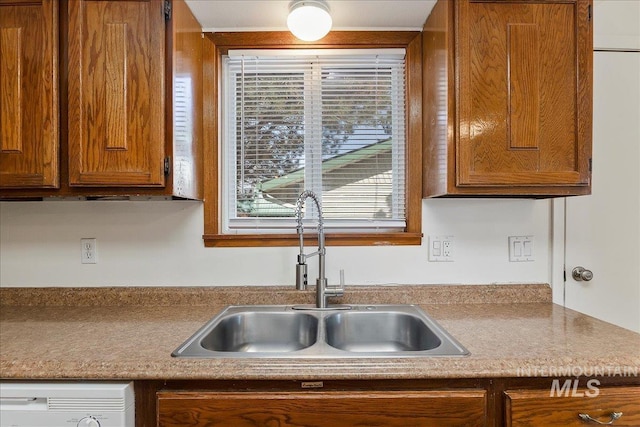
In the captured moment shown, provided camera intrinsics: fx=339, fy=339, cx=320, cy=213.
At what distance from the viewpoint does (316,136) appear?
5.24ft

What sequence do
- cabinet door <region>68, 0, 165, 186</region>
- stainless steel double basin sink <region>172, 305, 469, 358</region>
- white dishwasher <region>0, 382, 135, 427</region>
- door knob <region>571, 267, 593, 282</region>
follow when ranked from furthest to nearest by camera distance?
1. door knob <region>571, 267, 593, 282</region>
2. stainless steel double basin sink <region>172, 305, 469, 358</region>
3. cabinet door <region>68, 0, 165, 186</region>
4. white dishwasher <region>0, 382, 135, 427</region>

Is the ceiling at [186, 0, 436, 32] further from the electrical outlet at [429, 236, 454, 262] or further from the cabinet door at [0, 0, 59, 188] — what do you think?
the electrical outlet at [429, 236, 454, 262]

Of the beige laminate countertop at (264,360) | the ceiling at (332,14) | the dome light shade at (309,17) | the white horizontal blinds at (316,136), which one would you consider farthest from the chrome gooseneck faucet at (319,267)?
the ceiling at (332,14)

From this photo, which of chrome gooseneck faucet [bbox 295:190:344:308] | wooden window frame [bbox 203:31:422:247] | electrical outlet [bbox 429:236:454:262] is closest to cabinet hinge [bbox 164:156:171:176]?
wooden window frame [bbox 203:31:422:247]

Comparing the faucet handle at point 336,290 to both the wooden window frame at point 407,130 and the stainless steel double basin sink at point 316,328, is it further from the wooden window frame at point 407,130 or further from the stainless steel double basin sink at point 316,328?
the wooden window frame at point 407,130

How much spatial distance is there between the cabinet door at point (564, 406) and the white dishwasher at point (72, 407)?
1015 mm

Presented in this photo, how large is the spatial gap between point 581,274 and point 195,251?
1745 millimetres

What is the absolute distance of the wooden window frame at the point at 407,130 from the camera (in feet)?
5.05

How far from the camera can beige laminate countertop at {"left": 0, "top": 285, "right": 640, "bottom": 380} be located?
34.6 inches

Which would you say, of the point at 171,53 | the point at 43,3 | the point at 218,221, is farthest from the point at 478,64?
the point at 43,3

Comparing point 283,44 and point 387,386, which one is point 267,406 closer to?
point 387,386

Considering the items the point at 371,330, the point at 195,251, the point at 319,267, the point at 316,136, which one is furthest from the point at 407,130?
the point at 195,251

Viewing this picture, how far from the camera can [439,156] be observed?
1325mm

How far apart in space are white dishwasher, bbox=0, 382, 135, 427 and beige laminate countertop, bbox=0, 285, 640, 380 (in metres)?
0.03
